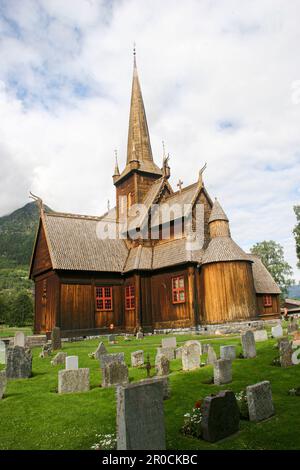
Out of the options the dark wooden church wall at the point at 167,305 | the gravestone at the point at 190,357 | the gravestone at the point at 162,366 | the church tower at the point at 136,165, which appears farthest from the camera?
the church tower at the point at 136,165

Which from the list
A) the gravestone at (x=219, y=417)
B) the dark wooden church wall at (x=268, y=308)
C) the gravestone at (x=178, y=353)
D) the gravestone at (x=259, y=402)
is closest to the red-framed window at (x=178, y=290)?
the dark wooden church wall at (x=268, y=308)

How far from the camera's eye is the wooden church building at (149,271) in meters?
24.7

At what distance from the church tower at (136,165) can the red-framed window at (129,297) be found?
8.15 meters

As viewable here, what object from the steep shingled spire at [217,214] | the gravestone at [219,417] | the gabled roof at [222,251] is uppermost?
the steep shingled spire at [217,214]

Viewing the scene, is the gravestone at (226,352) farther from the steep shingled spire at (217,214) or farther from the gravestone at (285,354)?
the steep shingled spire at (217,214)

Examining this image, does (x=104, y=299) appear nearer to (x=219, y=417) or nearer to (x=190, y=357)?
(x=190, y=357)

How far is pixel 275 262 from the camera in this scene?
56.5m

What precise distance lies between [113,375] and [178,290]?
16.3 meters

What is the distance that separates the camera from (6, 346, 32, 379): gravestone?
11741 mm

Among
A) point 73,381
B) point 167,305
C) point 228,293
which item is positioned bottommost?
point 73,381

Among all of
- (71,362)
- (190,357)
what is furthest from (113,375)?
(190,357)

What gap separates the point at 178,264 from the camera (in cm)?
2552

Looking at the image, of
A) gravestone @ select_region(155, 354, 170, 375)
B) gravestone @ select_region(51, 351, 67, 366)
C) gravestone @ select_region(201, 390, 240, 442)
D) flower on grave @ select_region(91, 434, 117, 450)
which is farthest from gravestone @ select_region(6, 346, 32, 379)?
gravestone @ select_region(201, 390, 240, 442)

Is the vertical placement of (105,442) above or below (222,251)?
below
